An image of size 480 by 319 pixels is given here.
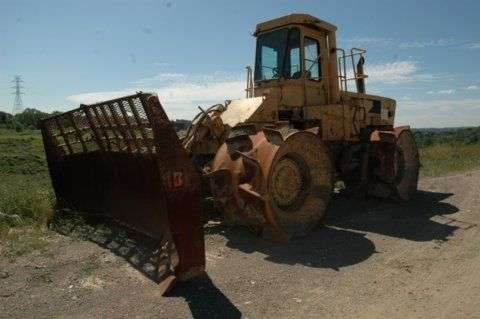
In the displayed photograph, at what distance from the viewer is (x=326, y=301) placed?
4594 mm

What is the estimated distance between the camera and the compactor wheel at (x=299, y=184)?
20.4ft

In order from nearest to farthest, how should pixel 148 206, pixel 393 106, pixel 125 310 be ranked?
pixel 125 310 < pixel 148 206 < pixel 393 106

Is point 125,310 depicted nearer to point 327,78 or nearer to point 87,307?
point 87,307

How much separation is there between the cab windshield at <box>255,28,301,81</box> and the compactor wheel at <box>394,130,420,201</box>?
2.49 meters

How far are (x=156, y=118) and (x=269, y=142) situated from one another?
1842mm

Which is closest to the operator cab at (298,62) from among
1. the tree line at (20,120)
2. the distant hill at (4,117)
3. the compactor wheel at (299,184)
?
the compactor wheel at (299,184)

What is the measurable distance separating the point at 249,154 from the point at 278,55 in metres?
3.23

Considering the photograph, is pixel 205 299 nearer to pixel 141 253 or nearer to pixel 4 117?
pixel 141 253

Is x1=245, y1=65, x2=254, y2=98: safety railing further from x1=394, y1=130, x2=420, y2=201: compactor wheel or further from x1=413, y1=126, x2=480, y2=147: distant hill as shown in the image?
x1=413, y1=126, x2=480, y2=147: distant hill

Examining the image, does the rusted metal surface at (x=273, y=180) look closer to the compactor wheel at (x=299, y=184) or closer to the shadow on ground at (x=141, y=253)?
the compactor wheel at (x=299, y=184)

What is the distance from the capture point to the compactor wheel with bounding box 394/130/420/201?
31.2 feet

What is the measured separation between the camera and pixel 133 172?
19.8ft

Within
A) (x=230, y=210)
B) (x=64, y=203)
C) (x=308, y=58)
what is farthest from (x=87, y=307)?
(x=308, y=58)

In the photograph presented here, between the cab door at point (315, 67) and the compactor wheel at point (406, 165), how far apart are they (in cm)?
176
